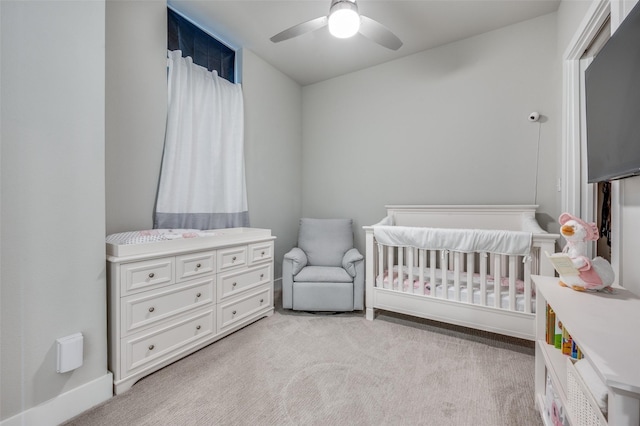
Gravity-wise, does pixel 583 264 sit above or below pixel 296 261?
above

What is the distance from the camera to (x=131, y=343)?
1532 millimetres

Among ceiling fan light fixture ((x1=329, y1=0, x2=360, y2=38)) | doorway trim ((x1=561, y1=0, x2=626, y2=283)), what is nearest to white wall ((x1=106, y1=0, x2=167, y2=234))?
ceiling fan light fixture ((x1=329, y1=0, x2=360, y2=38))

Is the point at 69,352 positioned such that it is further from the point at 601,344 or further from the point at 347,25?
the point at 347,25

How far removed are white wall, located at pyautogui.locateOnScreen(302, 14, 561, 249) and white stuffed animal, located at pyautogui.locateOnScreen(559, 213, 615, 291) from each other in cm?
141

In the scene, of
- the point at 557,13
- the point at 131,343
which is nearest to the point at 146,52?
the point at 131,343

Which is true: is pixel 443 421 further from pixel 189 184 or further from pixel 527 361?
pixel 189 184

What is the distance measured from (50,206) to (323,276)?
1894 mm

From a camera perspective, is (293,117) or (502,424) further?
(293,117)

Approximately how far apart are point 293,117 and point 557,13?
2.69 m

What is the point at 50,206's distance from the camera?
1248 mm

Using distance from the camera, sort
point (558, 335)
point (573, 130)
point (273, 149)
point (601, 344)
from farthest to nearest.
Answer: point (273, 149)
point (573, 130)
point (558, 335)
point (601, 344)

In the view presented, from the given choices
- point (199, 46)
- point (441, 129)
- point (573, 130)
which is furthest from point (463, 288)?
point (199, 46)

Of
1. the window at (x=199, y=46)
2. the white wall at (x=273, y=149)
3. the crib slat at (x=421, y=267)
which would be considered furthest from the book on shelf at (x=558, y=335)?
the window at (x=199, y=46)

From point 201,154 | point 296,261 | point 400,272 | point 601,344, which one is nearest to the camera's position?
point 601,344
